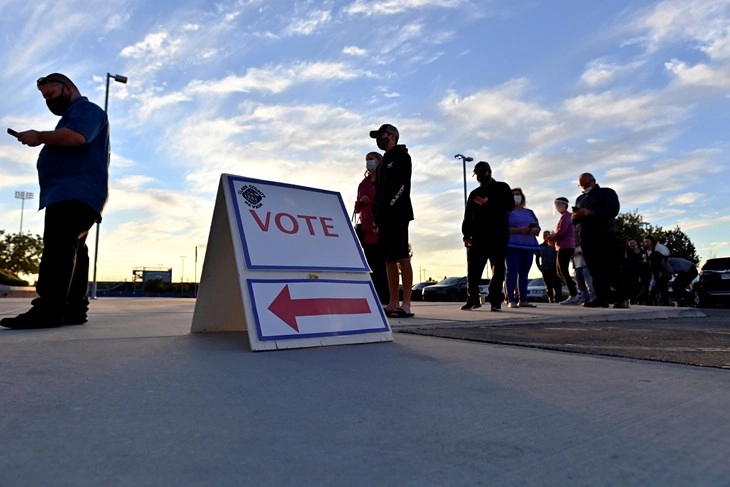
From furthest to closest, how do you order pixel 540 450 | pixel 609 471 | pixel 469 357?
pixel 469 357 → pixel 540 450 → pixel 609 471

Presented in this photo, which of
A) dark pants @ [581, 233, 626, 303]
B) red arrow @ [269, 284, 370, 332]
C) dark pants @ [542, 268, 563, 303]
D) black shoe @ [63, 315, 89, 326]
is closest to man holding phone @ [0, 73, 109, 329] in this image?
black shoe @ [63, 315, 89, 326]

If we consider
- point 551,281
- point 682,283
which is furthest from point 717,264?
point 551,281

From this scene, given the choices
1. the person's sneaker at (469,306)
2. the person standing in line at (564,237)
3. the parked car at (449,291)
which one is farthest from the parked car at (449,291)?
the person's sneaker at (469,306)

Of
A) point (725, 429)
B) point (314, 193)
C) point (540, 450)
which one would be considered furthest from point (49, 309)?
point (725, 429)

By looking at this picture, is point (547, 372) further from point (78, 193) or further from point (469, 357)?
point (78, 193)

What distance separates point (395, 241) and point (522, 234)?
3466 millimetres

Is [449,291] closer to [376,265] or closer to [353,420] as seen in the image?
[376,265]

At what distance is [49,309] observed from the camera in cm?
388

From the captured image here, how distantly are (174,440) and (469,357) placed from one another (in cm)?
175

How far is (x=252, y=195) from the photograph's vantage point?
3.67 metres

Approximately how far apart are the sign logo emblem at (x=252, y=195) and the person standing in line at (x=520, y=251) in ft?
16.0

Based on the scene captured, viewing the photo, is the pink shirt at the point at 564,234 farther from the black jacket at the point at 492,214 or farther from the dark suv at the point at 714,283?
the dark suv at the point at 714,283

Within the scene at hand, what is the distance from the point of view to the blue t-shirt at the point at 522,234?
312 inches

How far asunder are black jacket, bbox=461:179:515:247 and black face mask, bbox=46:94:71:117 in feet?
15.0
